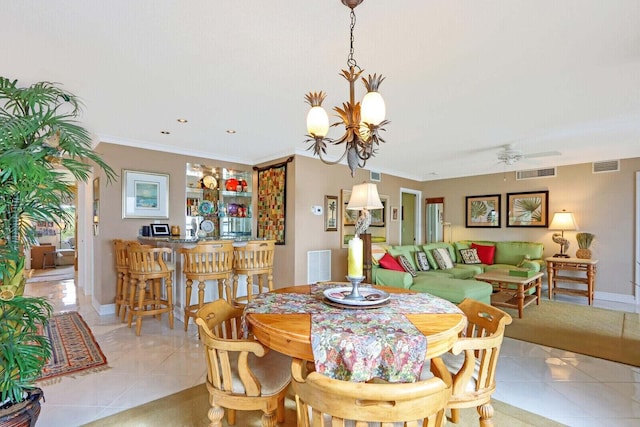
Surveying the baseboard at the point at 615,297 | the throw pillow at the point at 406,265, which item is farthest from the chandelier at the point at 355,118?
the baseboard at the point at 615,297

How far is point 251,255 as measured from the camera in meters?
3.79

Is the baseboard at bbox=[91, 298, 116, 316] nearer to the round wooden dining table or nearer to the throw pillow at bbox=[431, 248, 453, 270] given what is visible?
the round wooden dining table

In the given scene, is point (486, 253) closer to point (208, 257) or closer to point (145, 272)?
point (208, 257)

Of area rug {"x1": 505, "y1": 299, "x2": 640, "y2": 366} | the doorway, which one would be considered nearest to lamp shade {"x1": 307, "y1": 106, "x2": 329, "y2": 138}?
area rug {"x1": 505, "y1": 299, "x2": 640, "y2": 366}

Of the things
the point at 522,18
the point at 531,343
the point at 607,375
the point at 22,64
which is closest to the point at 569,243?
the point at 531,343

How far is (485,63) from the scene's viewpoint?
2.21m

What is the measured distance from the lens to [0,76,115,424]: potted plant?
134 centimetres

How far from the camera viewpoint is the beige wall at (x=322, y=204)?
4172 millimetres

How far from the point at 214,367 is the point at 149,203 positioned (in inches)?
142

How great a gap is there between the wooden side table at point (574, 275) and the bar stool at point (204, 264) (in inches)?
197

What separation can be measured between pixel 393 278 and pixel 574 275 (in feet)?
12.0

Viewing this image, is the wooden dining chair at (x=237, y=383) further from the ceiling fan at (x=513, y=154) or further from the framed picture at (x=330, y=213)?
the ceiling fan at (x=513, y=154)

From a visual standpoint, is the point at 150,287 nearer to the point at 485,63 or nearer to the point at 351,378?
the point at 351,378

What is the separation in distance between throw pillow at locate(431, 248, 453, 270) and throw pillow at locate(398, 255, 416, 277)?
33.2 inches
